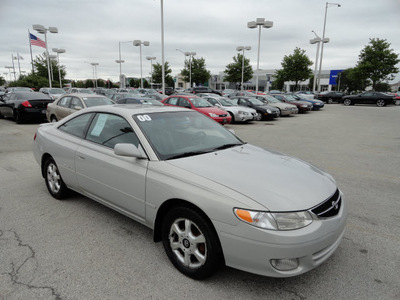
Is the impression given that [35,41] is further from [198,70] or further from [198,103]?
[198,70]

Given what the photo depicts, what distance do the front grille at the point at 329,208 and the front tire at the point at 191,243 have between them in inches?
34.0

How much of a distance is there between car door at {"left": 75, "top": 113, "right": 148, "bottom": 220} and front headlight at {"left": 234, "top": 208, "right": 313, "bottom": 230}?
43.9 inches

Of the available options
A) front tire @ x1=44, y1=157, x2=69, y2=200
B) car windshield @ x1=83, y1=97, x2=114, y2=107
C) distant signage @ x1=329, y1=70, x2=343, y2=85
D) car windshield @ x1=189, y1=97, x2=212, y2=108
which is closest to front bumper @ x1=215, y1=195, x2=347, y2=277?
front tire @ x1=44, y1=157, x2=69, y2=200

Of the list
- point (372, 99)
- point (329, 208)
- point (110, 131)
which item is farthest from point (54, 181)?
point (372, 99)

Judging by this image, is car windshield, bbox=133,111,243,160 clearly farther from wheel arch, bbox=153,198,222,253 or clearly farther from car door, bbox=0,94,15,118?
car door, bbox=0,94,15,118

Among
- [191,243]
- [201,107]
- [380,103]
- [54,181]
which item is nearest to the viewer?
[191,243]

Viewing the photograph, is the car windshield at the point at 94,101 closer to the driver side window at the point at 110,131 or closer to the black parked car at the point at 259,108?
the driver side window at the point at 110,131

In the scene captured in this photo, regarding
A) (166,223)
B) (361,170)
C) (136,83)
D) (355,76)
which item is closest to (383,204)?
(361,170)

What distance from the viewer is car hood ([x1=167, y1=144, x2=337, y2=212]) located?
2.27 m

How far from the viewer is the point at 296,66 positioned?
4703 cm

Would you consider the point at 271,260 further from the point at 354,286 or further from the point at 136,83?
the point at 136,83

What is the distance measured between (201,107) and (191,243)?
11.5 metres

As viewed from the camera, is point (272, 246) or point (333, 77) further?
point (333, 77)

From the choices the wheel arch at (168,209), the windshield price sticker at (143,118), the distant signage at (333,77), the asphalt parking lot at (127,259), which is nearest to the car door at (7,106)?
the asphalt parking lot at (127,259)
